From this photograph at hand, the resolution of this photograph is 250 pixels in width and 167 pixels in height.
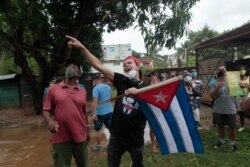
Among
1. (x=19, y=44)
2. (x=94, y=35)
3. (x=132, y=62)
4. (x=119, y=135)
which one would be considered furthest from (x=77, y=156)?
(x=94, y=35)

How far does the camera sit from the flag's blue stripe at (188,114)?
3.83 m

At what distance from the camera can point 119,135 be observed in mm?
4219

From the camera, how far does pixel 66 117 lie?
15.1 feet

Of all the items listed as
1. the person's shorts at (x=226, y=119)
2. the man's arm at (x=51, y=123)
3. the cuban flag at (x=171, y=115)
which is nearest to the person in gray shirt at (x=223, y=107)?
the person's shorts at (x=226, y=119)

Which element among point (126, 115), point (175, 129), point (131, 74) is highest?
point (131, 74)

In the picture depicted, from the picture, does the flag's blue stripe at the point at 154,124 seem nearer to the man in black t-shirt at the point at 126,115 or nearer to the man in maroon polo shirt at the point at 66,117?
the man in black t-shirt at the point at 126,115

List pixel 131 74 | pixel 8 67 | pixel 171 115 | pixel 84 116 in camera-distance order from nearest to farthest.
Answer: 1. pixel 171 115
2. pixel 131 74
3. pixel 84 116
4. pixel 8 67

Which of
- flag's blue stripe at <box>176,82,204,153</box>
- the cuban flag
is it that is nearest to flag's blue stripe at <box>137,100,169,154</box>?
the cuban flag

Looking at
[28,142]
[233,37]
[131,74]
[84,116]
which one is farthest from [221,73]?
[28,142]

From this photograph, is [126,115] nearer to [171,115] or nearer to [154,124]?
[154,124]

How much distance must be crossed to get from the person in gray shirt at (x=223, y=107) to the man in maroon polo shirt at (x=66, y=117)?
12.2 feet

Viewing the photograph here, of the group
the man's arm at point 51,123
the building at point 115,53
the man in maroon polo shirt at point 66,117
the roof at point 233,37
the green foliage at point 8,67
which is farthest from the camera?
the building at point 115,53

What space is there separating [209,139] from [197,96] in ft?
3.82

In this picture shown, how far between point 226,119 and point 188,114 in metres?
3.92
